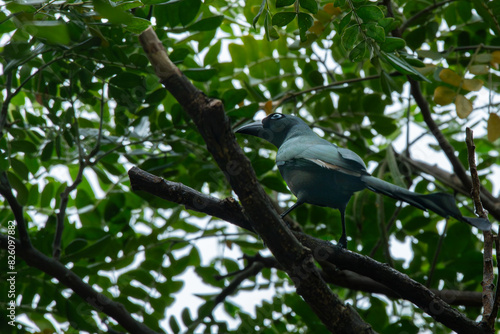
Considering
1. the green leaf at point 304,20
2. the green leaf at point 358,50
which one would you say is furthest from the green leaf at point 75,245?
the green leaf at point 358,50

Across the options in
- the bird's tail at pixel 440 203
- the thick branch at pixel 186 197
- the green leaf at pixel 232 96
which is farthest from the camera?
the green leaf at pixel 232 96

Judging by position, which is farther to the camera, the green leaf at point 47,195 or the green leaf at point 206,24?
the green leaf at point 47,195

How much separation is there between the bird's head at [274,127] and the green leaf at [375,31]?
797 millimetres

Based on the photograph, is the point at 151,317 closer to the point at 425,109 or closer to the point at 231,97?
the point at 231,97

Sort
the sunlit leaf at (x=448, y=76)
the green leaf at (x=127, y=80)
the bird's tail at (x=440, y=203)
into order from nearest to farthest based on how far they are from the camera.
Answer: the bird's tail at (x=440, y=203) → the green leaf at (x=127, y=80) → the sunlit leaf at (x=448, y=76)

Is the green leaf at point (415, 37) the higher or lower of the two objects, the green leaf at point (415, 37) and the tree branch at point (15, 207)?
the higher

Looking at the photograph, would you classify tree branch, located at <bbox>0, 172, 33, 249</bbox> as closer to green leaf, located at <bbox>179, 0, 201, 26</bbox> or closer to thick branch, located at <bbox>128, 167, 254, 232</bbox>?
thick branch, located at <bbox>128, 167, 254, 232</bbox>

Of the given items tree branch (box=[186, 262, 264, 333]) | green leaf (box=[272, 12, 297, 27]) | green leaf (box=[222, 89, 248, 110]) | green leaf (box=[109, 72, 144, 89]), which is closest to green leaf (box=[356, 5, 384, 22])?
green leaf (box=[272, 12, 297, 27])

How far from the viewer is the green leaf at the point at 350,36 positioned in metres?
2.62

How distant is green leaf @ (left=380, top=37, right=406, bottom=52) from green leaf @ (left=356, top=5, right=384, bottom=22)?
0.12 m

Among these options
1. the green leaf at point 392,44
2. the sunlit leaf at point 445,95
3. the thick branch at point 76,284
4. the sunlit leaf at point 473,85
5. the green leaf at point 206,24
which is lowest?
the thick branch at point 76,284

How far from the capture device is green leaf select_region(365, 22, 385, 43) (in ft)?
8.31

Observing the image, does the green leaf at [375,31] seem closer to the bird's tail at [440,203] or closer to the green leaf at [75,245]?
the bird's tail at [440,203]

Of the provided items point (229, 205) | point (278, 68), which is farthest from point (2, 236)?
point (278, 68)
